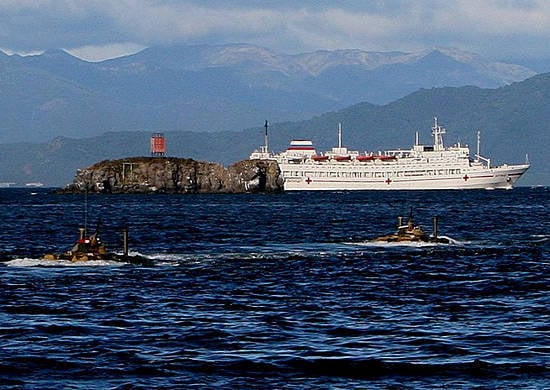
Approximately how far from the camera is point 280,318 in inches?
1719

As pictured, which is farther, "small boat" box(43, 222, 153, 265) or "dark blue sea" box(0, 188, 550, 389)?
"small boat" box(43, 222, 153, 265)

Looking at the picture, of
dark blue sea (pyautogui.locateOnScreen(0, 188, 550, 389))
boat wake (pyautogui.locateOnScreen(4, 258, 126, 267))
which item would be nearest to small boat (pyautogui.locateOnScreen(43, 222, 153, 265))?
boat wake (pyautogui.locateOnScreen(4, 258, 126, 267))

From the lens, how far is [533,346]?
123 feet

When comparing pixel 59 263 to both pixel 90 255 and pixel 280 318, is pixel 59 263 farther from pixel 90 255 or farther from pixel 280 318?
pixel 280 318

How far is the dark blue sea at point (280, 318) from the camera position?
110 ft

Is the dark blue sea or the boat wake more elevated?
the boat wake

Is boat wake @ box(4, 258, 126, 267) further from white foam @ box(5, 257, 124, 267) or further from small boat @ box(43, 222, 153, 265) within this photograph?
small boat @ box(43, 222, 153, 265)

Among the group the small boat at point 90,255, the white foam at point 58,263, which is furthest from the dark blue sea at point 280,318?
the small boat at point 90,255

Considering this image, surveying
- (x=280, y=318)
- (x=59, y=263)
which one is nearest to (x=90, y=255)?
(x=59, y=263)

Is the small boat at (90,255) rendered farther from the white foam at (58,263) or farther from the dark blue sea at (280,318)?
the dark blue sea at (280,318)

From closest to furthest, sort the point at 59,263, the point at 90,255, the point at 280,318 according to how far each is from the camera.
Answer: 1. the point at 280,318
2. the point at 59,263
3. the point at 90,255

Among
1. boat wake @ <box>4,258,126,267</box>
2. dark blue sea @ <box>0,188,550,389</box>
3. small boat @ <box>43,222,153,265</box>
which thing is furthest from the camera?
small boat @ <box>43,222,153,265</box>

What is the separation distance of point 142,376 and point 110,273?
27295mm

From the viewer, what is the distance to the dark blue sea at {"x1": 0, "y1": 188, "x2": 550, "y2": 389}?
33.6 m
